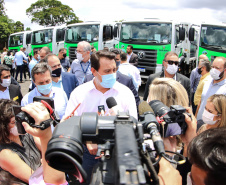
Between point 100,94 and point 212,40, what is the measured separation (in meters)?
8.07

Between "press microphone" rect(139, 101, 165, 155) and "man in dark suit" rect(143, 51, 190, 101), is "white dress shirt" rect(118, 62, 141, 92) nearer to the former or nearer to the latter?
"man in dark suit" rect(143, 51, 190, 101)

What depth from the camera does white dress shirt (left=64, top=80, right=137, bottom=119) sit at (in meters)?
2.35

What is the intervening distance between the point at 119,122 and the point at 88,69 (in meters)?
4.27

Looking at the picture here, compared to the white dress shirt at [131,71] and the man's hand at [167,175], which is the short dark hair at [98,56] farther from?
the white dress shirt at [131,71]

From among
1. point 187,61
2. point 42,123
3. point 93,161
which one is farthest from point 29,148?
point 187,61

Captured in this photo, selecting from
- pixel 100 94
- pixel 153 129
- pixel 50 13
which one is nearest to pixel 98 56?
pixel 100 94

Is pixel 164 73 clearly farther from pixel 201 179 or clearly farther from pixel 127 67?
pixel 201 179

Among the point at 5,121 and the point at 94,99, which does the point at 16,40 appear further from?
the point at 5,121

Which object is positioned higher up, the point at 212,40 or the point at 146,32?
the point at 146,32

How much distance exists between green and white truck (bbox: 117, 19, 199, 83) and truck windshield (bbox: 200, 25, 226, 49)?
485 millimetres

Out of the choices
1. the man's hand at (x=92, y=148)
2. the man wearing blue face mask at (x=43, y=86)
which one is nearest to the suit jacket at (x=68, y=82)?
the man wearing blue face mask at (x=43, y=86)

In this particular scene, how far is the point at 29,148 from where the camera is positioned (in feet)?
6.91

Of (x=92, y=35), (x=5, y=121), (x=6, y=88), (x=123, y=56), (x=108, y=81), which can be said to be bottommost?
(x=6, y=88)

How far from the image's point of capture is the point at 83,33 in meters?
12.3
